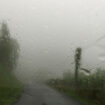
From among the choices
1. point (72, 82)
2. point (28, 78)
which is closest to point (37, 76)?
point (28, 78)

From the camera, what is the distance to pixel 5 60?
42.0 m

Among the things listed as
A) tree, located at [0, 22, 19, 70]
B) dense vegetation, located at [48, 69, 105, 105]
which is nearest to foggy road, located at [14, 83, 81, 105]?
dense vegetation, located at [48, 69, 105, 105]

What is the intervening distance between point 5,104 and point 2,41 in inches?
1165

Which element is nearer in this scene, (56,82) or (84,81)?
(84,81)

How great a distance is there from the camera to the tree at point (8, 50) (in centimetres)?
4197

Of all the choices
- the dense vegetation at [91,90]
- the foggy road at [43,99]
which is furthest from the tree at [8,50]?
the foggy road at [43,99]

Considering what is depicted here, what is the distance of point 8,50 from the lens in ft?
141

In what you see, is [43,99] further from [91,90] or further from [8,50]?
[8,50]

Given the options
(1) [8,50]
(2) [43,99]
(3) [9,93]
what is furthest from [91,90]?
(1) [8,50]

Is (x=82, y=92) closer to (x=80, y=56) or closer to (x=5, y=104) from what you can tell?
(x=80, y=56)

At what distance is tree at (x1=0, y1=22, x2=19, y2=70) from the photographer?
138 feet

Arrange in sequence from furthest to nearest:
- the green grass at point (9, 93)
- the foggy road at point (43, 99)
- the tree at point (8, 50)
A: the tree at point (8, 50)
the foggy road at point (43, 99)
the green grass at point (9, 93)

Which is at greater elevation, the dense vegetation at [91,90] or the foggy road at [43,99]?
the foggy road at [43,99]

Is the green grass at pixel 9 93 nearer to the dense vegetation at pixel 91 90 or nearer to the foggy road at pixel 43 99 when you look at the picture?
the foggy road at pixel 43 99
